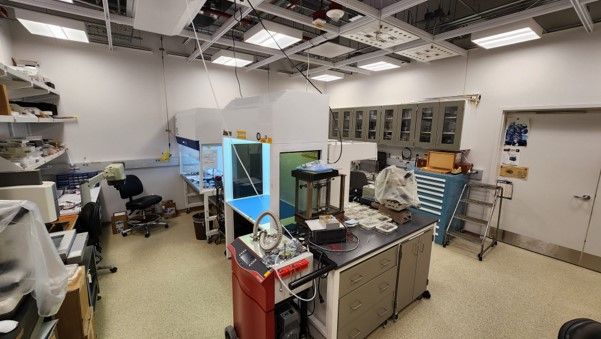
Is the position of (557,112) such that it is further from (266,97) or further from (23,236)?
(23,236)

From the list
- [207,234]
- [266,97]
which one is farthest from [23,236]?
[207,234]

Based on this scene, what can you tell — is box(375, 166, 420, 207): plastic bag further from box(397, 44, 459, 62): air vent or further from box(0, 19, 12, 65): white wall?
box(0, 19, 12, 65): white wall

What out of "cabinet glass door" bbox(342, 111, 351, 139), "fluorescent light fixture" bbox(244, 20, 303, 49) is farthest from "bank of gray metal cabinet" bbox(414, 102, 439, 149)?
"fluorescent light fixture" bbox(244, 20, 303, 49)

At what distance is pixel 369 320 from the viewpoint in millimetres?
1903

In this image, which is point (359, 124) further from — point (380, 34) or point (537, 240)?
point (537, 240)

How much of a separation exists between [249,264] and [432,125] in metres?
3.51

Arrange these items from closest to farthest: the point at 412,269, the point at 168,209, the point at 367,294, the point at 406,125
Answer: the point at 367,294
the point at 412,269
the point at 406,125
the point at 168,209

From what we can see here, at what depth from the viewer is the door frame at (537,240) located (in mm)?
2963

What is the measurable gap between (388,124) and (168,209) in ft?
13.9

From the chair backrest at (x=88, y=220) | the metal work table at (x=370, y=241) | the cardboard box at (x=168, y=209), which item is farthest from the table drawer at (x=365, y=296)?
the cardboard box at (x=168, y=209)

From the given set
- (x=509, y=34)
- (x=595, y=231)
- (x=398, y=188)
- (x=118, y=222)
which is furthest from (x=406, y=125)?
(x=118, y=222)

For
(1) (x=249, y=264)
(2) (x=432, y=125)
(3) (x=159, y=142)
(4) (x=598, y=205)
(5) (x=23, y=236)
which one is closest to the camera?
(5) (x=23, y=236)

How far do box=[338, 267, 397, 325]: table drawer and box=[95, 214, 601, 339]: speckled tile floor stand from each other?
0.44 meters

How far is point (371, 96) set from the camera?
5145mm
